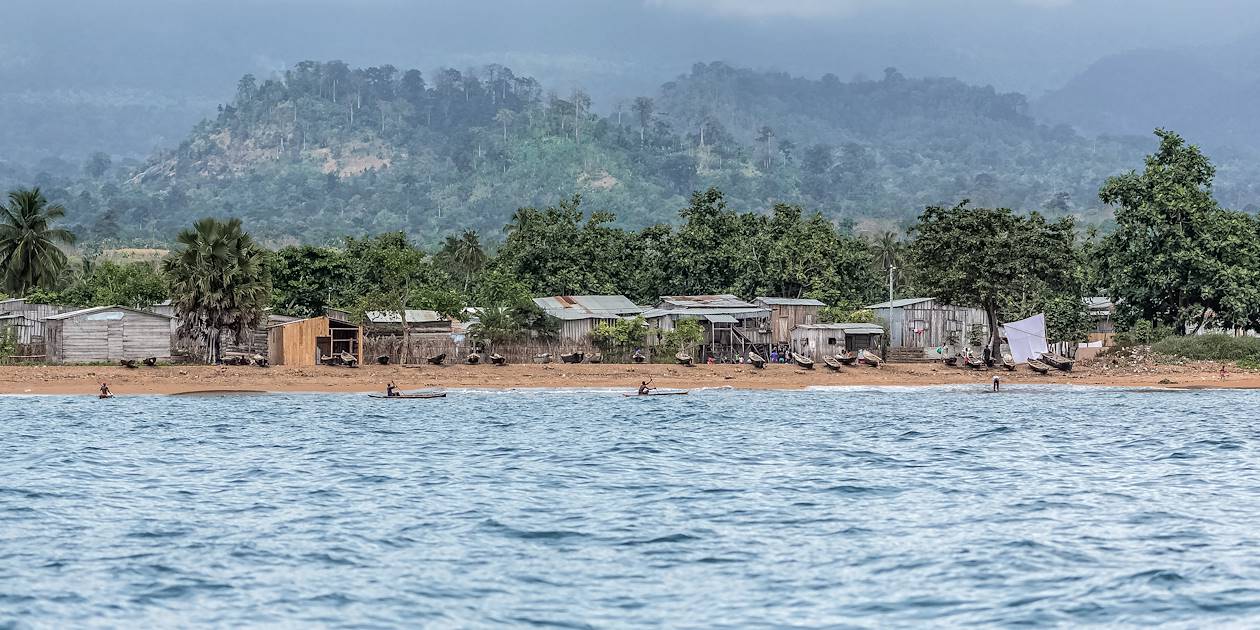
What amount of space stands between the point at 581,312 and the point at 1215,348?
96.7ft

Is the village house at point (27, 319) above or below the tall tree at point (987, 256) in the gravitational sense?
below

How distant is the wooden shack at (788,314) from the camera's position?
226 ft

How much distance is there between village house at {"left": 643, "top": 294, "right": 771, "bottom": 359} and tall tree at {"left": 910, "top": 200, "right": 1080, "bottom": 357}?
855 cm

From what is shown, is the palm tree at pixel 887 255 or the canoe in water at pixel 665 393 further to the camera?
the palm tree at pixel 887 255

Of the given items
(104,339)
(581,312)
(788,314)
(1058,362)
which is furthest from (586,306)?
(1058,362)

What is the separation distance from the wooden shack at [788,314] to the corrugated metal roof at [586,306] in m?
6.88

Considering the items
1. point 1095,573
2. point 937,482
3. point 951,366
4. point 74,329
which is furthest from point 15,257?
point 1095,573

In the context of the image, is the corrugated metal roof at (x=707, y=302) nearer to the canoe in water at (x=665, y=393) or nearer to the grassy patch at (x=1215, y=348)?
the canoe in water at (x=665, y=393)

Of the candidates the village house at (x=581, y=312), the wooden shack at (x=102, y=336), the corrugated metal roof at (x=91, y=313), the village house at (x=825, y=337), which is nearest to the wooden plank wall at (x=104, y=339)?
the wooden shack at (x=102, y=336)

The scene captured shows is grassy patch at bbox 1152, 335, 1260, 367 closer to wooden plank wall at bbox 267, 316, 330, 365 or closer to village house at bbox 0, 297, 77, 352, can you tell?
wooden plank wall at bbox 267, 316, 330, 365

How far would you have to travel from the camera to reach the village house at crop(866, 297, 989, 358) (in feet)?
Answer: 236

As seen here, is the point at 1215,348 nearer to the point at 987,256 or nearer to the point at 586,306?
the point at 987,256

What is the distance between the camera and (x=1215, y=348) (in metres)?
57.7

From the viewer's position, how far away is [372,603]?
16.7 metres
